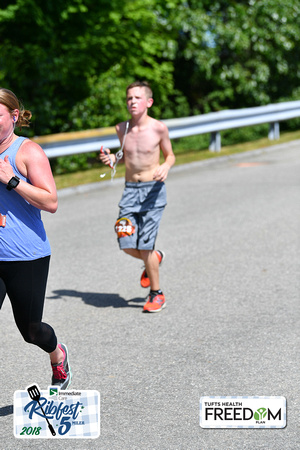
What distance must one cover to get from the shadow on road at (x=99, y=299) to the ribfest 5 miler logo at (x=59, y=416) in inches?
95.6

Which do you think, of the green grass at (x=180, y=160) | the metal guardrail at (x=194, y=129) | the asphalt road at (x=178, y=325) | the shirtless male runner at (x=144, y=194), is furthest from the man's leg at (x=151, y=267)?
the metal guardrail at (x=194, y=129)

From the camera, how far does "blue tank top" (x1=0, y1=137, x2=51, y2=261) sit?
3.90 meters

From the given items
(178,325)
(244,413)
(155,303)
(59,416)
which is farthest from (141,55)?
(59,416)

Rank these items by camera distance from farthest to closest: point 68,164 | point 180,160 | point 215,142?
point 215,142, point 68,164, point 180,160

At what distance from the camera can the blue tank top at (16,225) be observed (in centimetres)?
390

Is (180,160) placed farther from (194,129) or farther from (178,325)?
(178,325)

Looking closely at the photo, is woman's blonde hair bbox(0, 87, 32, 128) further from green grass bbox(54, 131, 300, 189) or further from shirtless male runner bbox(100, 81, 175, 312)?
green grass bbox(54, 131, 300, 189)

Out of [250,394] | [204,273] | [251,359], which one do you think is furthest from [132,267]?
[250,394]

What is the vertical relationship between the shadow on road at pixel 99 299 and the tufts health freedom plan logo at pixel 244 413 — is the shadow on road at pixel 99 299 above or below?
below

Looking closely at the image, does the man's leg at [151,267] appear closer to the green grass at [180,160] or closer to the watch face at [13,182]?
the watch face at [13,182]

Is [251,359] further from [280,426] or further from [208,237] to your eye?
[208,237]

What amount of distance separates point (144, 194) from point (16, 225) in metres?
2.33

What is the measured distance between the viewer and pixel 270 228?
345 inches

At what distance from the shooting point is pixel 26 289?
3.99 metres
